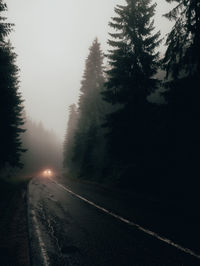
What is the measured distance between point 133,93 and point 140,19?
20.9 ft

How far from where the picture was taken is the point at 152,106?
50.2 ft

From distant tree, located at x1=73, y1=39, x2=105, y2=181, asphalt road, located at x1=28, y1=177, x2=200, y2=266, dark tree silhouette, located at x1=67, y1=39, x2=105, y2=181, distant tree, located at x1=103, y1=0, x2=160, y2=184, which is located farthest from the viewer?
distant tree, located at x1=73, y1=39, x2=105, y2=181

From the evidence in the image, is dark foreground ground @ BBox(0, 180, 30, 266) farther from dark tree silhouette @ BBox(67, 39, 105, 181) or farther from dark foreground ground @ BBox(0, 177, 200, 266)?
dark tree silhouette @ BBox(67, 39, 105, 181)

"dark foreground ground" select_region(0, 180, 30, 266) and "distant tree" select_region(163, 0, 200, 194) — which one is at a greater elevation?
"distant tree" select_region(163, 0, 200, 194)

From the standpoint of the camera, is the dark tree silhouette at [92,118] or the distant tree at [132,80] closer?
the distant tree at [132,80]

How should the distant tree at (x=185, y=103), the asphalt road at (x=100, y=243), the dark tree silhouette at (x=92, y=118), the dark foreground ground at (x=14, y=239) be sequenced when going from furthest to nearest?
the dark tree silhouette at (x=92, y=118) → the distant tree at (x=185, y=103) → the dark foreground ground at (x=14, y=239) → the asphalt road at (x=100, y=243)

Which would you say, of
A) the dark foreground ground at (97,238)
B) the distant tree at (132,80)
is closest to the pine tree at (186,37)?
the distant tree at (132,80)

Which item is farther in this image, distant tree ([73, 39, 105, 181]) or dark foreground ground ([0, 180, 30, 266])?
distant tree ([73, 39, 105, 181])

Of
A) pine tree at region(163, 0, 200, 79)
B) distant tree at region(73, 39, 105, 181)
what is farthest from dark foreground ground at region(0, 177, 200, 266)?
distant tree at region(73, 39, 105, 181)

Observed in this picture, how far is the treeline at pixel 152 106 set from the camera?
9.89 metres

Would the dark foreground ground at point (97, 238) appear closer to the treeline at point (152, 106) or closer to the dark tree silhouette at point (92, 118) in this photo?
the treeline at point (152, 106)

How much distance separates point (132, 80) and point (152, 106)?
270 centimetres

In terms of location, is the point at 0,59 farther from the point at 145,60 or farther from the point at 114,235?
the point at 114,235

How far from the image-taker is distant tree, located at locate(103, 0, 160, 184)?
14969 mm
